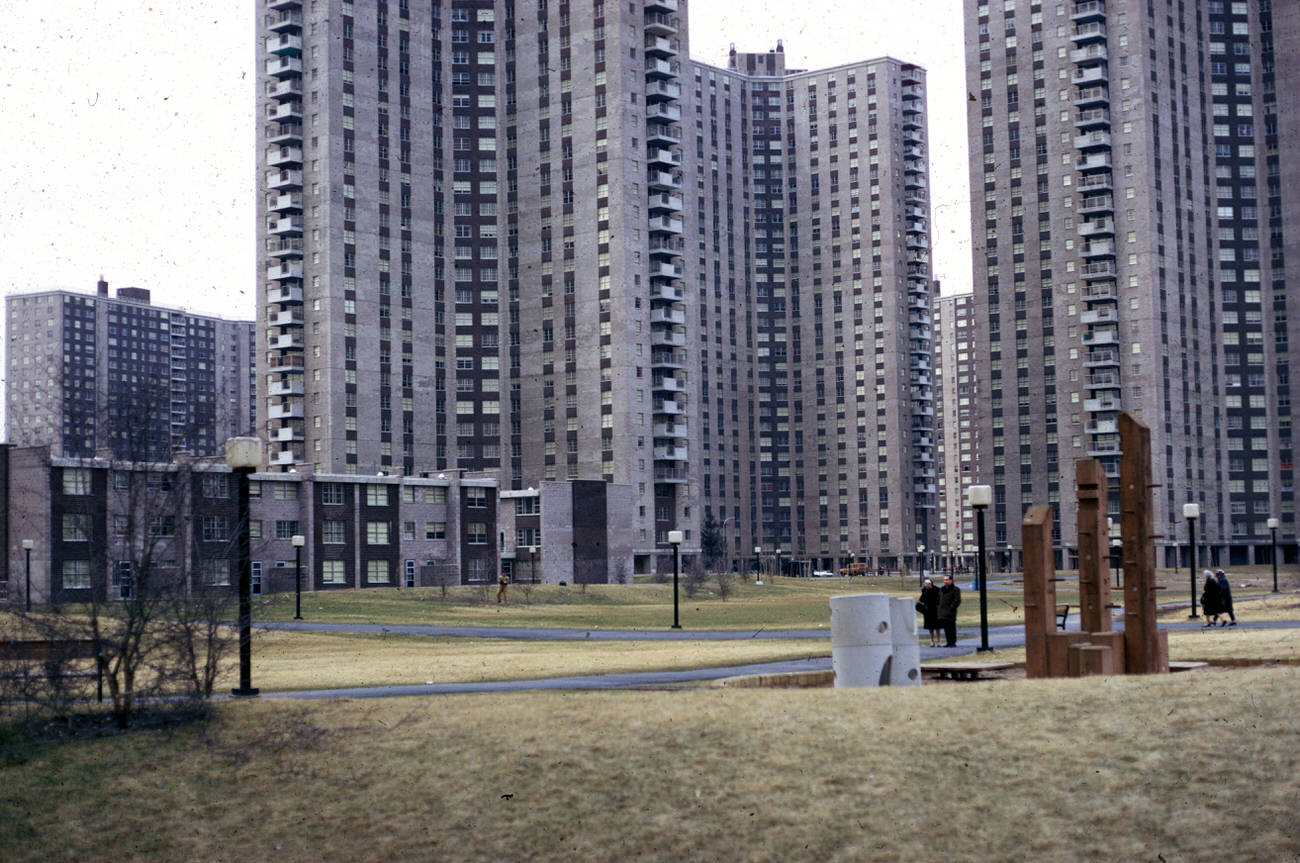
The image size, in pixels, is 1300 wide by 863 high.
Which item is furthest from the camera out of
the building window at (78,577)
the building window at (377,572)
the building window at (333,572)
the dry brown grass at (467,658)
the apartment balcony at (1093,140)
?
Result: the apartment balcony at (1093,140)

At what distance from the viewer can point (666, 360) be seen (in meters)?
140

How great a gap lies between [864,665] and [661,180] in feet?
400

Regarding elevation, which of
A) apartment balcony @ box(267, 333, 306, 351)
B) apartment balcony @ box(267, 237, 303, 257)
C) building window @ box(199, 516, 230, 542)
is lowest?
building window @ box(199, 516, 230, 542)

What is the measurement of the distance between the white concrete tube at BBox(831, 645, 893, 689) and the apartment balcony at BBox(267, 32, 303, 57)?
12910 centimetres

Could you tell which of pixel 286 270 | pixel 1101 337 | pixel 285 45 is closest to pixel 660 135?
pixel 285 45

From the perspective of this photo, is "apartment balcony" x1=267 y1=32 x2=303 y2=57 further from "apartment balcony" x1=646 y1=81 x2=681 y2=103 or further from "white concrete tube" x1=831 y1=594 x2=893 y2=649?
"white concrete tube" x1=831 y1=594 x2=893 y2=649

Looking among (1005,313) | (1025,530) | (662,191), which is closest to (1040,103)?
(1005,313)

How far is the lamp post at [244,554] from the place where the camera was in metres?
19.7

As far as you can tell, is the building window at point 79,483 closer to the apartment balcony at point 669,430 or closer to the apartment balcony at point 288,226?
the apartment balcony at point 669,430

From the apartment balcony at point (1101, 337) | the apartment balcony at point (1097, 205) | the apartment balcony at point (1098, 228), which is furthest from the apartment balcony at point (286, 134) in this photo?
the apartment balcony at point (1101, 337)

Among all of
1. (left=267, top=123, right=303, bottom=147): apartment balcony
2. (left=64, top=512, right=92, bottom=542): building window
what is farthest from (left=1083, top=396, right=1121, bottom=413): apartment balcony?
(left=64, top=512, right=92, bottom=542): building window

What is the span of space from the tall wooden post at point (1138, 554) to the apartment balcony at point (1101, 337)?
137 meters

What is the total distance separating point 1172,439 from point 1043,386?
1922cm

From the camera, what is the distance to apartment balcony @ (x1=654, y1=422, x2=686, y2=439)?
13762 centimetres
